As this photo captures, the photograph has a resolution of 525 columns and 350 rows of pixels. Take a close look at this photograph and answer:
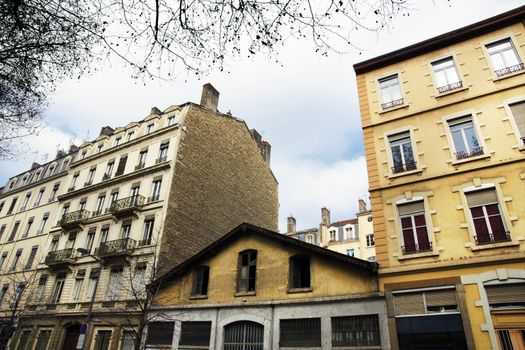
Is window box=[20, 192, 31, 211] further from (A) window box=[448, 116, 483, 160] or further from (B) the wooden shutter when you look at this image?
(A) window box=[448, 116, 483, 160]

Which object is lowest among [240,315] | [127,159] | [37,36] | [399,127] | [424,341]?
[424,341]

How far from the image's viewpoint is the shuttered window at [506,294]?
1073cm

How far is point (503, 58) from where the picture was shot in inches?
559

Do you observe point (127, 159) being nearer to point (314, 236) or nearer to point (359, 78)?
point (359, 78)

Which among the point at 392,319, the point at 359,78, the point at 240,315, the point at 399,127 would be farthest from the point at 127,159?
the point at 392,319

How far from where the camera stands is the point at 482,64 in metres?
14.4

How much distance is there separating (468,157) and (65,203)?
3133 cm

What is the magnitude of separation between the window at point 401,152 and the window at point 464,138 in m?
1.62

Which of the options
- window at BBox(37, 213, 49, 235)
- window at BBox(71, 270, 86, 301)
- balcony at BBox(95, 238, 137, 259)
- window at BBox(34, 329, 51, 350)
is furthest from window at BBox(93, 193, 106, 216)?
window at BBox(34, 329, 51, 350)

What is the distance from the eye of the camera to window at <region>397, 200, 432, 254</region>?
12.9 metres

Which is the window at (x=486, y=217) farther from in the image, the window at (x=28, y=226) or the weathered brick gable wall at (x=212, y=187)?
the window at (x=28, y=226)

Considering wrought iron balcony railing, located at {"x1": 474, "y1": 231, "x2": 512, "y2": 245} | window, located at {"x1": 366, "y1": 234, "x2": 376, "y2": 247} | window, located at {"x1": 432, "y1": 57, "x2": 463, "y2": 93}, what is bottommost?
wrought iron balcony railing, located at {"x1": 474, "y1": 231, "x2": 512, "y2": 245}

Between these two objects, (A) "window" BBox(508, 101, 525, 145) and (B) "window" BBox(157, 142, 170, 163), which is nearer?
(A) "window" BBox(508, 101, 525, 145)

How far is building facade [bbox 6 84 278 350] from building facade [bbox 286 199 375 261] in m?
13.4
